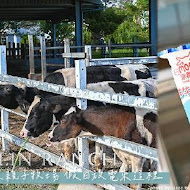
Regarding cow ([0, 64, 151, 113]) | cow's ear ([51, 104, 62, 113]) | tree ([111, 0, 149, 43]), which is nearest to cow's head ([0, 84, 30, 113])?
cow ([0, 64, 151, 113])

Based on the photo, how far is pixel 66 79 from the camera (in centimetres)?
573

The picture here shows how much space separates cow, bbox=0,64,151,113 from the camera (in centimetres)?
551

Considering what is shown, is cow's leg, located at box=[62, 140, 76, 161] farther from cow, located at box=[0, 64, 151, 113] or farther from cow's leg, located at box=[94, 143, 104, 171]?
cow, located at box=[0, 64, 151, 113]

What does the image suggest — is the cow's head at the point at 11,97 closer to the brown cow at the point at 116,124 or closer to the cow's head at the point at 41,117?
the cow's head at the point at 41,117

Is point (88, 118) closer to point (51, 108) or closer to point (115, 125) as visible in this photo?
point (115, 125)

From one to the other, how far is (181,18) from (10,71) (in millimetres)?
12638

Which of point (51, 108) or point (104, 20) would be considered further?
point (104, 20)

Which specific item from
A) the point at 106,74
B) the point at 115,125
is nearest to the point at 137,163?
the point at 115,125

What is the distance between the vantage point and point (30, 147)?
4.23 meters

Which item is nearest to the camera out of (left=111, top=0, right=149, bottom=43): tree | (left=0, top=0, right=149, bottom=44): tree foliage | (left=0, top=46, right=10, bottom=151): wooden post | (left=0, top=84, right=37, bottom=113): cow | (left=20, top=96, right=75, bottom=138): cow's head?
(left=20, top=96, right=75, bottom=138): cow's head

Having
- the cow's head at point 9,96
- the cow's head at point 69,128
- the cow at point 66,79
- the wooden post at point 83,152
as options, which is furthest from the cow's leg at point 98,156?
the cow's head at point 9,96

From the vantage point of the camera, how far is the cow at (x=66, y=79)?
18.1ft

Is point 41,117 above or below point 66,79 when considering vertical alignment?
below

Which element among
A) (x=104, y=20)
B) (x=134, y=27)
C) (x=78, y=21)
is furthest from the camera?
(x=134, y=27)
